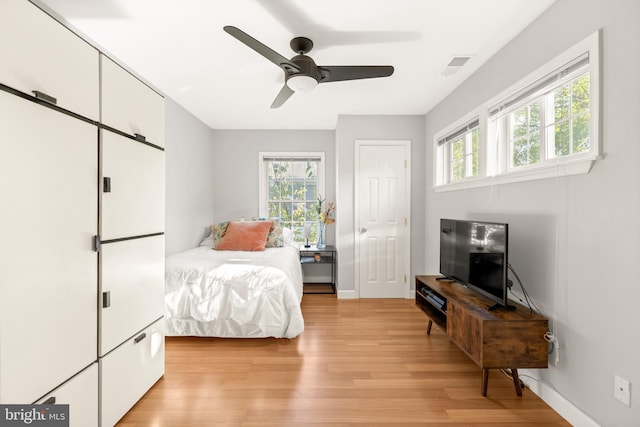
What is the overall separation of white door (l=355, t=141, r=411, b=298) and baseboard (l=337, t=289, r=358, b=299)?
89 millimetres

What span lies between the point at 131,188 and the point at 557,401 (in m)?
2.86

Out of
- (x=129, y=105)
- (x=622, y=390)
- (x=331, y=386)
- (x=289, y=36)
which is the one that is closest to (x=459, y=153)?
(x=289, y=36)

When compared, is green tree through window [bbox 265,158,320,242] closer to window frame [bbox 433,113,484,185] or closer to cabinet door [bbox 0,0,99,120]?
window frame [bbox 433,113,484,185]

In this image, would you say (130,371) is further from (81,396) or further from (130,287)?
(130,287)

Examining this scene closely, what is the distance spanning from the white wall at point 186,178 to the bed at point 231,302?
34.4 inches

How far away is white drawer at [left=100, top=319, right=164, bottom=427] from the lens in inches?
65.3

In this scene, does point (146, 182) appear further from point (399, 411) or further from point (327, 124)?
point (327, 124)

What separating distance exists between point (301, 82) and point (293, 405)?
220 cm

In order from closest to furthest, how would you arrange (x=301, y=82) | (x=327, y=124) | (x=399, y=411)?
1. (x=399, y=411)
2. (x=301, y=82)
3. (x=327, y=124)

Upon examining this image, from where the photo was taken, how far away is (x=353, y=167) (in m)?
4.22

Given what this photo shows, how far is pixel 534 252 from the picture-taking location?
6.82 ft

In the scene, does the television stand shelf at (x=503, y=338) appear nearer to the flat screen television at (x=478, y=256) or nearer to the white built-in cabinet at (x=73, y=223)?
the flat screen television at (x=478, y=256)

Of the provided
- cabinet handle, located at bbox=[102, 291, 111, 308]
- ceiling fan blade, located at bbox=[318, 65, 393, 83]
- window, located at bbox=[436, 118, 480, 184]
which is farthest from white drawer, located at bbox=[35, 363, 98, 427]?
window, located at bbox=[436, 118, 480, 184]

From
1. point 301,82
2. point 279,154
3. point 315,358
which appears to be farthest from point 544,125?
point 279,154
